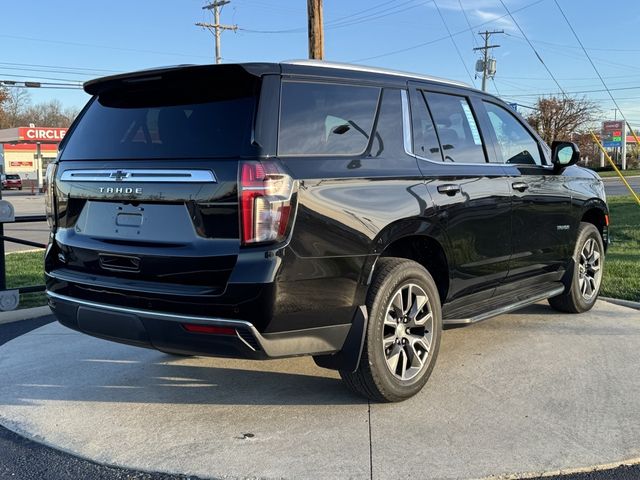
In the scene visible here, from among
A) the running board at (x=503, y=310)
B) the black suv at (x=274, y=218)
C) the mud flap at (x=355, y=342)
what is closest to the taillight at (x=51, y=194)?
the black suv at (x=274, y=218)

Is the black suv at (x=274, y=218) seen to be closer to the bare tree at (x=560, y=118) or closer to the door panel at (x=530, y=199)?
the door panel at (x=530, y=199)

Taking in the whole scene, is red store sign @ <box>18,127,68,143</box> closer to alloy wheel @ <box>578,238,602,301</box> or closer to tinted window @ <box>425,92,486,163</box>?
alloy wheel @ <box>578,238,602,301</box>

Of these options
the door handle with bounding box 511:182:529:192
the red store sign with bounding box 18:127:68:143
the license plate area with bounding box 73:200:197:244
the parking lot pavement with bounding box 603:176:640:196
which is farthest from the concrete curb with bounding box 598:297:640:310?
the red store sign with bounding box 18:127:68:143

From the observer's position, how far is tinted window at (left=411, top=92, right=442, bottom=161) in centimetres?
411

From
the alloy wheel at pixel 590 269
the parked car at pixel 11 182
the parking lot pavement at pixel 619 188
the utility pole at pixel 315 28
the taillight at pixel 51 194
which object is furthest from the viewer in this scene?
the parked car at pixel 11 182

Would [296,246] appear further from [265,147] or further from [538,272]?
[538,272]

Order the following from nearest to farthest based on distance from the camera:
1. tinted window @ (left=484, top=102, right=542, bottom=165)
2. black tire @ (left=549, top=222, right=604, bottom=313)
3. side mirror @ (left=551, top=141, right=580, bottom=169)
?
tinted window @ (left=484, top=102, right=542, bottom=165) → side mirror @ (left=551, top=141, right=580, bottom=169) → black tire @ (left=549, top=222, right=604, bottom=313)

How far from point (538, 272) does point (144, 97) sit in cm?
344

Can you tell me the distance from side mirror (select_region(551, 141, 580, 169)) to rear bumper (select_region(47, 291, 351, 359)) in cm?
289

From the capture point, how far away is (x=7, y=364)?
484 centimetres

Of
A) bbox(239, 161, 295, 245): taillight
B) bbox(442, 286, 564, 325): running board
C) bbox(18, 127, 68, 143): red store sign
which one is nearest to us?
bbox(239, 161, 295, 245): taillight

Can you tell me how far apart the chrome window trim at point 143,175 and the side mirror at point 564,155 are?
3.39 m

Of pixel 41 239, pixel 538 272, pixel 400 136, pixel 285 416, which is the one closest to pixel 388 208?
pixel 400 136

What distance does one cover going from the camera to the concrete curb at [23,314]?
6.32 m
